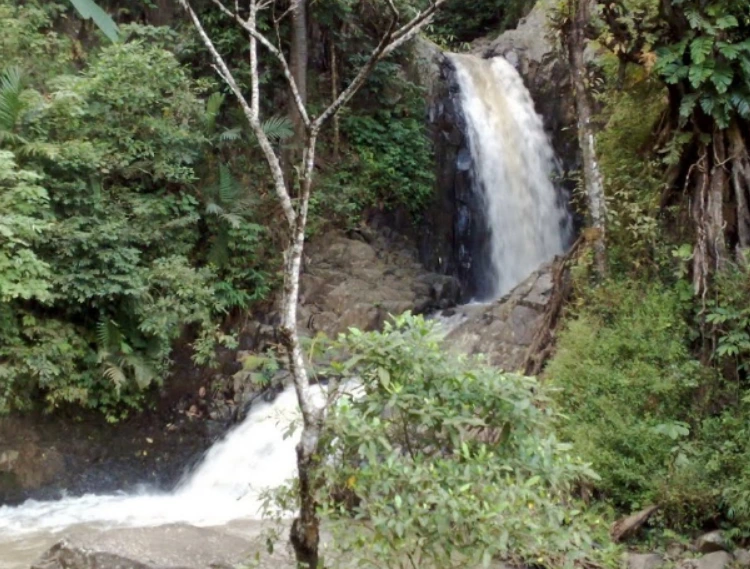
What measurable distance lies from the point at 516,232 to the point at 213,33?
672 cm

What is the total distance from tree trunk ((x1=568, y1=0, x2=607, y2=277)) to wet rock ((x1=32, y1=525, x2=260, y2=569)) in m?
5.06

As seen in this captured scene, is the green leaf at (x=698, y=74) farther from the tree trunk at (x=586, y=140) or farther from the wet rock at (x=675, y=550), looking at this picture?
the wet rock at (x=675, y=550)

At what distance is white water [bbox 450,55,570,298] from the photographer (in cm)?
1438

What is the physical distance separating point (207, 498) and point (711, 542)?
574cm

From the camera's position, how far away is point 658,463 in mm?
6793

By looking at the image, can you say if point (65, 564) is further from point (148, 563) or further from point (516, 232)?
point (516, 232)

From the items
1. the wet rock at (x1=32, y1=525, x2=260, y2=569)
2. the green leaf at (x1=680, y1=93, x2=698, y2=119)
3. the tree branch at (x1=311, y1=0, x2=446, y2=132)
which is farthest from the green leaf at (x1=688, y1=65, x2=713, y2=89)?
the wet rock at (x1=32, y1=525, x2=260, y2=569)

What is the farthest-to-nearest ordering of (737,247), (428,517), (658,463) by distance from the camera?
(737,247) → (658,463) → (428,517)

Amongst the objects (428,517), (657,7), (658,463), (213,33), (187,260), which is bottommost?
(658,463)

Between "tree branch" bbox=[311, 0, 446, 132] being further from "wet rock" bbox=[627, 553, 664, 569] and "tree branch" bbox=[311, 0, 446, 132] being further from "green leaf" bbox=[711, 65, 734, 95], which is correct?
"wet rock" bbox=[627, 553, 664, 569]

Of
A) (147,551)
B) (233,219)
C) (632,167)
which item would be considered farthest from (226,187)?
(147,551)

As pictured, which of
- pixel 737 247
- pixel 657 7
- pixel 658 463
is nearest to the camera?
pixel 658 463

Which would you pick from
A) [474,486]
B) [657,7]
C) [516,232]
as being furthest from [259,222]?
[474,486]

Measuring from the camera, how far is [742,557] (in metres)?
5.97
